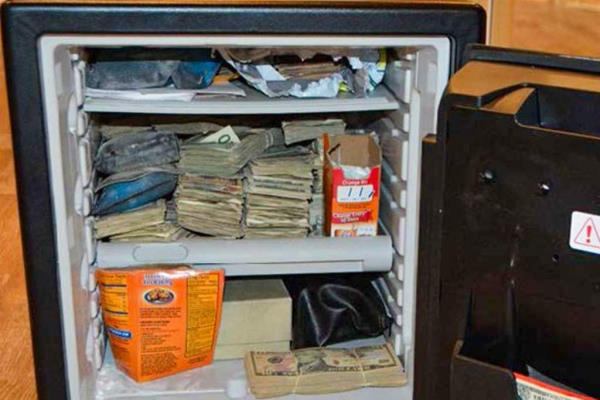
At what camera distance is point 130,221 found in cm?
144

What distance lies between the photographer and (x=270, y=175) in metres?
1.49

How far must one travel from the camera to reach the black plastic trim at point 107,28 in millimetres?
1156

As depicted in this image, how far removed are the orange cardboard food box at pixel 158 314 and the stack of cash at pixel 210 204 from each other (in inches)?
3.5

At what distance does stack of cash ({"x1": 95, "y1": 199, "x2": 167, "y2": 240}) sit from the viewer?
1434 millimetres

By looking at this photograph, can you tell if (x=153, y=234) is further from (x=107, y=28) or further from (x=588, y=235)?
(x=588, y=235)

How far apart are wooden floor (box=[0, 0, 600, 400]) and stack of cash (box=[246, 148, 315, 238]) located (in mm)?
536

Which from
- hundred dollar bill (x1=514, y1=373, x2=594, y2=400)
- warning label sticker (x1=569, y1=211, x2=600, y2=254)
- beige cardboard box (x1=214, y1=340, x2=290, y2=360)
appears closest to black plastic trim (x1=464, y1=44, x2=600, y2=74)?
warning label sticker (x1=569, y1=211, x2=600, y2=254)

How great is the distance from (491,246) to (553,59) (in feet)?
0.67

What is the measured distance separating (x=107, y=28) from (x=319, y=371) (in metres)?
0.60

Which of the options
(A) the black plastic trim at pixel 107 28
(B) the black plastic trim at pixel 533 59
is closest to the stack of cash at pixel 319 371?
(A) the black plastic trim at pixel 107 28

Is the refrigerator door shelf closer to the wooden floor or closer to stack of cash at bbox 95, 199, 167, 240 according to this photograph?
stack of cash at bbox 95, 199, 167, 240

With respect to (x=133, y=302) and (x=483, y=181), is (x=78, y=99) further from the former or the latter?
(x=483, y=181)

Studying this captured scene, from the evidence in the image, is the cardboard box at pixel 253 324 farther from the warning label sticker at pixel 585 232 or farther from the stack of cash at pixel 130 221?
the warning label sticker at pixel 585 232

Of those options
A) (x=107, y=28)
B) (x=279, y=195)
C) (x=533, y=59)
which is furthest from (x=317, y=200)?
(x=533, y=59)
